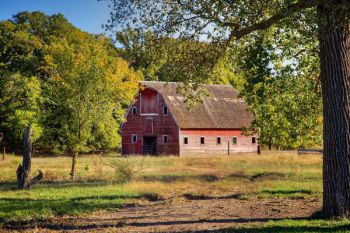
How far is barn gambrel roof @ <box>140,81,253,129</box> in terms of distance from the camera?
49188 mm

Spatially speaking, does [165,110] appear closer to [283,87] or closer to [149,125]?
[149,125]

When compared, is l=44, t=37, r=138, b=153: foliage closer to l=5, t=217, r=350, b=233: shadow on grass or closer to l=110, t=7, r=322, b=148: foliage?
l=110, t=7, r=322, b=148: foliage

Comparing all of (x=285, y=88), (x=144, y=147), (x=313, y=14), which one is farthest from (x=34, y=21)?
(x=313, y=14)

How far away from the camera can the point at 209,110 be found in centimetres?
5162

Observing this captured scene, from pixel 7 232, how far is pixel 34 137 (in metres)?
31.7

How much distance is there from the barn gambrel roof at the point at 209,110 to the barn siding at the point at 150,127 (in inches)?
34.8

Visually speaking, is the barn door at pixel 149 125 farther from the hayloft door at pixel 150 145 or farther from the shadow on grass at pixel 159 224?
the shadow on grass at pixel 159 224

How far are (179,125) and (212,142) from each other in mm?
5271

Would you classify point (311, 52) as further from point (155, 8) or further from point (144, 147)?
point (144, 147)

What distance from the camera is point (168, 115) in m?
49.4

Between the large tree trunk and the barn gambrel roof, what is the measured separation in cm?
3594

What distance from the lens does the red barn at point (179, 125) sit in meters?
49.1

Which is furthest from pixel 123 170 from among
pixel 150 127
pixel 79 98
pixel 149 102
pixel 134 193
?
pixel 149 102

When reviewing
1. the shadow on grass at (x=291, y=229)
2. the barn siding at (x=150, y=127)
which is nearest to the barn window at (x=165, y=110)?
the barn siding at (x=150, y=127)
